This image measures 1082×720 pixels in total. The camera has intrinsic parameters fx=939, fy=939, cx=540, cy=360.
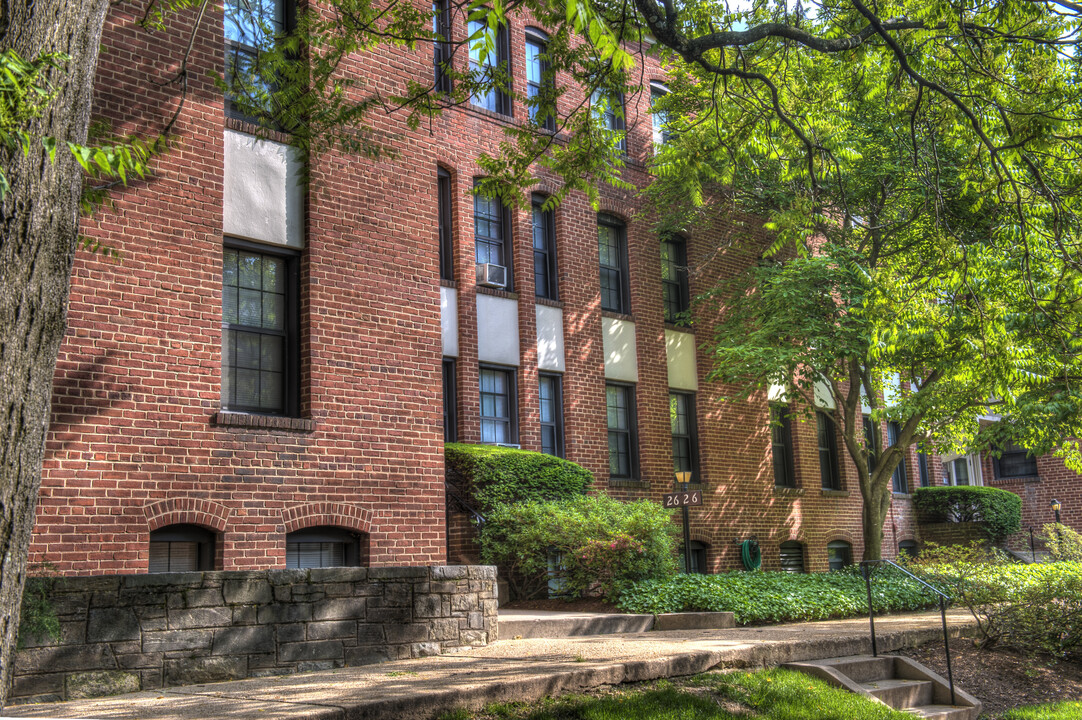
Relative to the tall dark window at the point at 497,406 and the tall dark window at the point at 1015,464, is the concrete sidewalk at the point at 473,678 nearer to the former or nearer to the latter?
the tall dark window at the point at 497,406

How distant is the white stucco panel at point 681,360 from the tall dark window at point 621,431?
117 cm

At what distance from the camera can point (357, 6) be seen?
825 centimetres

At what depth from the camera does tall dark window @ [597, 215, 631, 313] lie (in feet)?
57.6

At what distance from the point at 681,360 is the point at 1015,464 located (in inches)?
768

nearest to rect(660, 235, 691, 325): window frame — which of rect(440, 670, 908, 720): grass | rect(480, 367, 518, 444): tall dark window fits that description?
rect(480, 367, 518, 444): tall dark window

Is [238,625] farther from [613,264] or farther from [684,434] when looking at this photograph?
[684,434]

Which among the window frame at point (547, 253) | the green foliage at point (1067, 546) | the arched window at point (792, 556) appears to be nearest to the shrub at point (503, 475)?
the window frame at point (547, 253)

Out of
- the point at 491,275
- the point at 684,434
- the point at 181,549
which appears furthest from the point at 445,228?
the point at 181,549

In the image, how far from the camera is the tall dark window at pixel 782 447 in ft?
66.3

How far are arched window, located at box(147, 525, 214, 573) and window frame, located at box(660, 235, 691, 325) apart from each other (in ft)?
35.3

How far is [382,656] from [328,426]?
3363mm

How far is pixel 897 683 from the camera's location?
9.16 m

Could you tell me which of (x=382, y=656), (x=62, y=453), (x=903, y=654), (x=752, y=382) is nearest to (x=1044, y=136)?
(x=903, y=654)

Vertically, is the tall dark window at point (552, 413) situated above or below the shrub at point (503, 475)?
above
